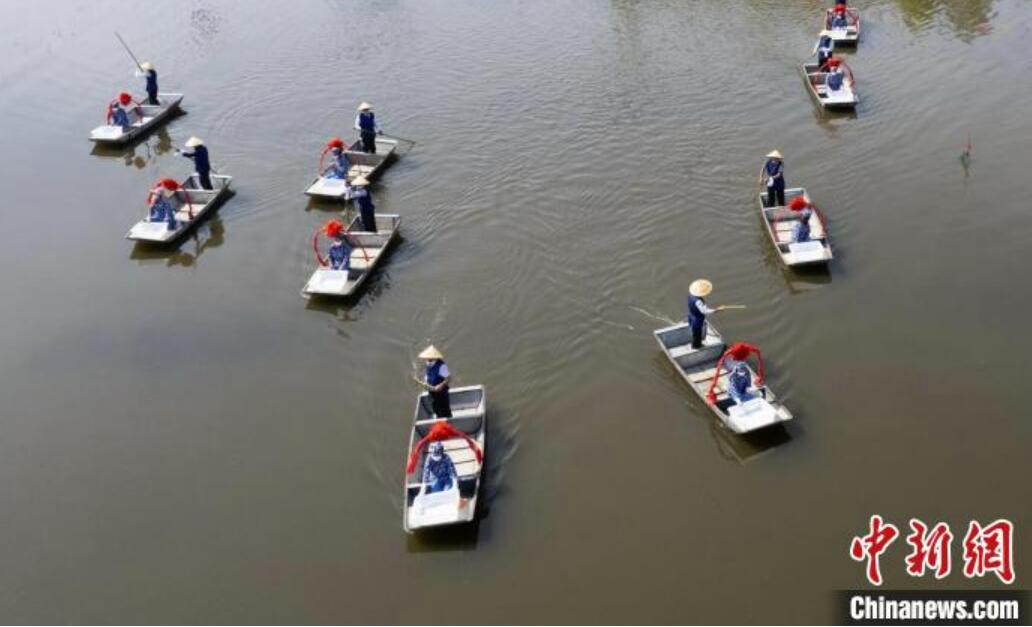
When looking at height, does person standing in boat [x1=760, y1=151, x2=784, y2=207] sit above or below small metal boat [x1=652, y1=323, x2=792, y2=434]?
above

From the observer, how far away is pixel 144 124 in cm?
2673

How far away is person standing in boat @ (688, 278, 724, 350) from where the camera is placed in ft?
49.5

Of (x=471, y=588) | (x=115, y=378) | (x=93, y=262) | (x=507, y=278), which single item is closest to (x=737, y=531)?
(x=471, y=588)

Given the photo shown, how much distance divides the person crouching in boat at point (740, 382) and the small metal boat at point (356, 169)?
1146 centimetres

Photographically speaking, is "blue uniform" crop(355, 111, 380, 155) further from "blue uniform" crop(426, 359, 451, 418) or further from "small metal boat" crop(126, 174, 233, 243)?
"blue uniform" crop(426, 359, 451, 418)

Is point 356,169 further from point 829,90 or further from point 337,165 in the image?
point 829,90

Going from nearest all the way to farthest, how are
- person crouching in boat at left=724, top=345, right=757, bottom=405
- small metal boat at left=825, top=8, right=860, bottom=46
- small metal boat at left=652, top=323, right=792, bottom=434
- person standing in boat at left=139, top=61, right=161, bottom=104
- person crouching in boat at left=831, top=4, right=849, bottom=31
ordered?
small metal boat at left=652, top=323, right=792, bottom=434 < person crouching in boat at left=724, top=345, right=757, bottom=405 < person standing in boat at left=139, top=61, right=161, bottom=104 < small metal boat at left=825, top=8, right=860, bottom=46 < person crouching in boat at left=831, top=4, right=849, bottom=31

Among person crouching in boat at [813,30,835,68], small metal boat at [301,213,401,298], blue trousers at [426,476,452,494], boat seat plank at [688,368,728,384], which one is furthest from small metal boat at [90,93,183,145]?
person crouching in boat at [813,30,835,68]

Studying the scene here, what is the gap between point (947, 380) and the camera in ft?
49.5

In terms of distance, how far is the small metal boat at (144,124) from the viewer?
25.8 metres

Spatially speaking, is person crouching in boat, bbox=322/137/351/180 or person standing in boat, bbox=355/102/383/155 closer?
person crouching in boat, bbox=322/137/351/180

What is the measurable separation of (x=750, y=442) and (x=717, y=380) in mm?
1340

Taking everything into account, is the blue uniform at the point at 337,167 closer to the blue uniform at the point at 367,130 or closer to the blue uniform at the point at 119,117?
the blue uniform at the point at 367,130

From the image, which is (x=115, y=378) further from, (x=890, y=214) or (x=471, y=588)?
(x=890, y=214)
